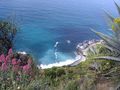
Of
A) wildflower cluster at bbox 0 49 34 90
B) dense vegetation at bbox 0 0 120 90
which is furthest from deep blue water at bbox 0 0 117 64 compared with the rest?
wildflower cluster at bbox 0 49 34 90

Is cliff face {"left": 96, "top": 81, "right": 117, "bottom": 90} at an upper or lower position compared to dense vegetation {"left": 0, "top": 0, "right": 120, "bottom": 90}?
lower

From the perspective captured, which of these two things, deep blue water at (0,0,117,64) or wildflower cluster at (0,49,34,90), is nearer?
wildflower cluster at (0,49,34,90)

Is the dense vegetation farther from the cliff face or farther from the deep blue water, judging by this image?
the deep blue water

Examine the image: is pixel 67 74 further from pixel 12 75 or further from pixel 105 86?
pixel 12 75

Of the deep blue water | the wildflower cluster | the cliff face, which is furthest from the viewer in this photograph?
the deep blue water

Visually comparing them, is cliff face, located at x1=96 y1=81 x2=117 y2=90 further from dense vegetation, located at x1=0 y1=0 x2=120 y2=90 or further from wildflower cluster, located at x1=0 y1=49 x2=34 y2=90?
wildflower cluster, located at x1=0 y1=49 x2=34 y2=90

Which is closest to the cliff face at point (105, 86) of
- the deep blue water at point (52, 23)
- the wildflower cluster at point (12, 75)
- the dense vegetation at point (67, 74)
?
the dense vegetation at point (67, 74)

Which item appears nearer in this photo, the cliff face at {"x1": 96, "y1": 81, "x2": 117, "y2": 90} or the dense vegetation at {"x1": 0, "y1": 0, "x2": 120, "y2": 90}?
the dense vegetation at {"x1": 0, "y1": 0, "x2": 120, "y2": 90}

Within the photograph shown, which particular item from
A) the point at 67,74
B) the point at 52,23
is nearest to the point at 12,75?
the point at 67,74

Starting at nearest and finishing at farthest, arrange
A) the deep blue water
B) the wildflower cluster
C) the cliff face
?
1. the wildflower cluster
2. the cliff face
3. the deep blue water

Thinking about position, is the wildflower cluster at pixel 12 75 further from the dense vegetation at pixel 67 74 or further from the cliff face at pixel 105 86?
the cliff face at pixel 105 86
